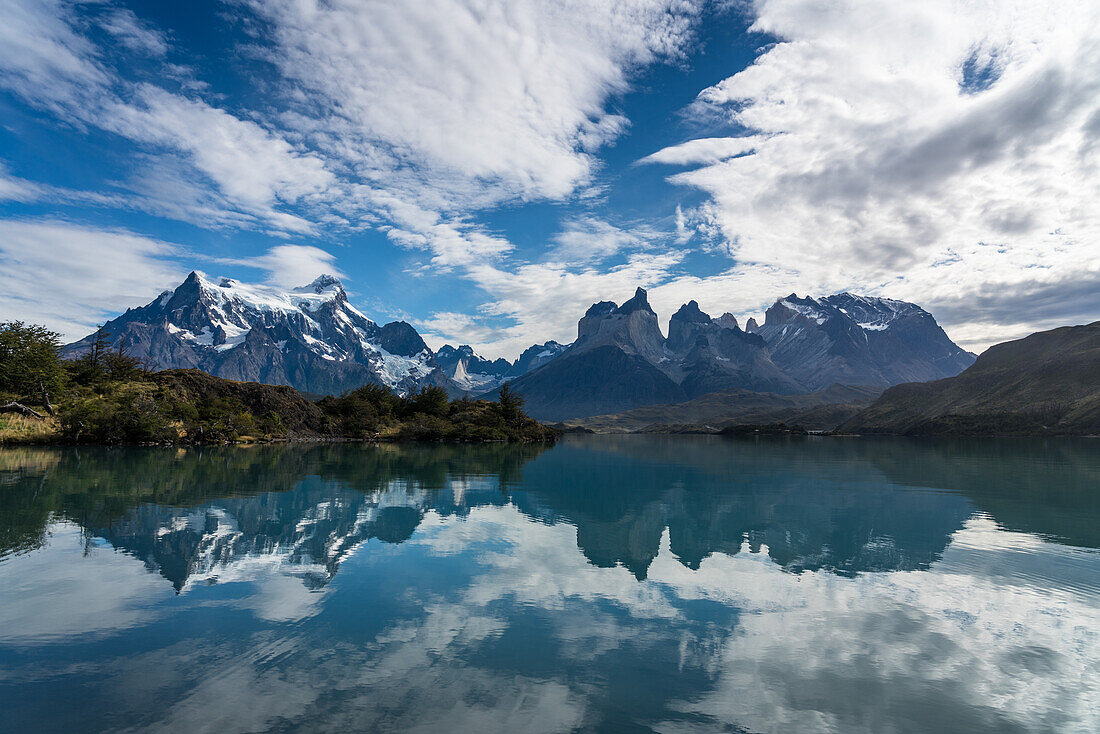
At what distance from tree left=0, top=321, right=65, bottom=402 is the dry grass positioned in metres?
3.32

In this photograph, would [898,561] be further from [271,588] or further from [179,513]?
[179,513]

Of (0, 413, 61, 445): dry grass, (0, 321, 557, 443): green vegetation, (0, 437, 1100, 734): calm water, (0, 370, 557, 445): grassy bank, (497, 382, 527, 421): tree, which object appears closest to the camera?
(0, 437, 1100, 734): calm water

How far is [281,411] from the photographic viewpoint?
315 feet

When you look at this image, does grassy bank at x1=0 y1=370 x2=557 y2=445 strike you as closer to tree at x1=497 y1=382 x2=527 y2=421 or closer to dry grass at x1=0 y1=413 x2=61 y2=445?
dry grass at x1=0 y1=413 x2=61 y2=445

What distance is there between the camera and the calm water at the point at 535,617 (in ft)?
29.8

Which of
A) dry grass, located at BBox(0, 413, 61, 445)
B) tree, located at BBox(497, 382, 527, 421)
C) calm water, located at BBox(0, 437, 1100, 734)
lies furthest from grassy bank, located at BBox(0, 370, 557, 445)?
calm water, located at BBox(0, 437, 1100, 734)

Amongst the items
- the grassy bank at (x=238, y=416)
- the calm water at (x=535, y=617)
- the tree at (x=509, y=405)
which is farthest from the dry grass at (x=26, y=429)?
the tree at (x=509, y=405)

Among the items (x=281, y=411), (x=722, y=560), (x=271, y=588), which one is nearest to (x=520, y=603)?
(x=271, y=588)

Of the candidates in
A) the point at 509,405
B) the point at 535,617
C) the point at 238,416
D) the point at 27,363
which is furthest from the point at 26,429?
the point at 509,405

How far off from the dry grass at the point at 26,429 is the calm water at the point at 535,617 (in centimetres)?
4140

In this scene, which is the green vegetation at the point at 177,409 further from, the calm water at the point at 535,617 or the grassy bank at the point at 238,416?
the calm water at the point at 535,617

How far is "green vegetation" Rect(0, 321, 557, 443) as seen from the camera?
2516 inches

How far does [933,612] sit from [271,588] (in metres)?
17.9

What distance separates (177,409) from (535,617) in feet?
262
